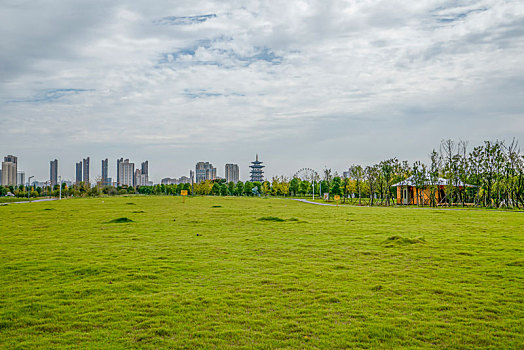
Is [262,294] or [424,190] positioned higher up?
[424,190]

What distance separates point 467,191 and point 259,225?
39011mm

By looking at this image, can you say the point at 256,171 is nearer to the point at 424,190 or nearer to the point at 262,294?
the point at 424,190

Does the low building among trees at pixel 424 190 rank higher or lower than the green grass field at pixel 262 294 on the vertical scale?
higher

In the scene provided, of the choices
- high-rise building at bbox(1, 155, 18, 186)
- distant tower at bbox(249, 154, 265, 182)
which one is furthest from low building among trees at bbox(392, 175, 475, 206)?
high-rise building at bbox(1, 155, 18, 186)

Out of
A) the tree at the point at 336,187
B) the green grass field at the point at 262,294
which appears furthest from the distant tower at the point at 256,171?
the green grass field at the point at 262,294

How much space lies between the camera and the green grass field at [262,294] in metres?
5.23

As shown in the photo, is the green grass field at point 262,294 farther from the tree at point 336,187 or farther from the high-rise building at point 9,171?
the high-rise building at point 9,171

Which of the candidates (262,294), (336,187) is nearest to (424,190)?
(336,187)

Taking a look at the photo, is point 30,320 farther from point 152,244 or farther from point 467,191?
point 467,191

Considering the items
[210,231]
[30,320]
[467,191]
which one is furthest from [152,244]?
[467,191]

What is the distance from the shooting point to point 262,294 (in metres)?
7.02

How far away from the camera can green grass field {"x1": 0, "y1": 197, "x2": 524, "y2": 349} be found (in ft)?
17.1

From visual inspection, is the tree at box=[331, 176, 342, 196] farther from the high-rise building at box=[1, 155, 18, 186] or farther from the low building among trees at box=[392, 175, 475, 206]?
the high-rise building at box=[1, 155, 18, 186]

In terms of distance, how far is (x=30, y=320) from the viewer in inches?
230
